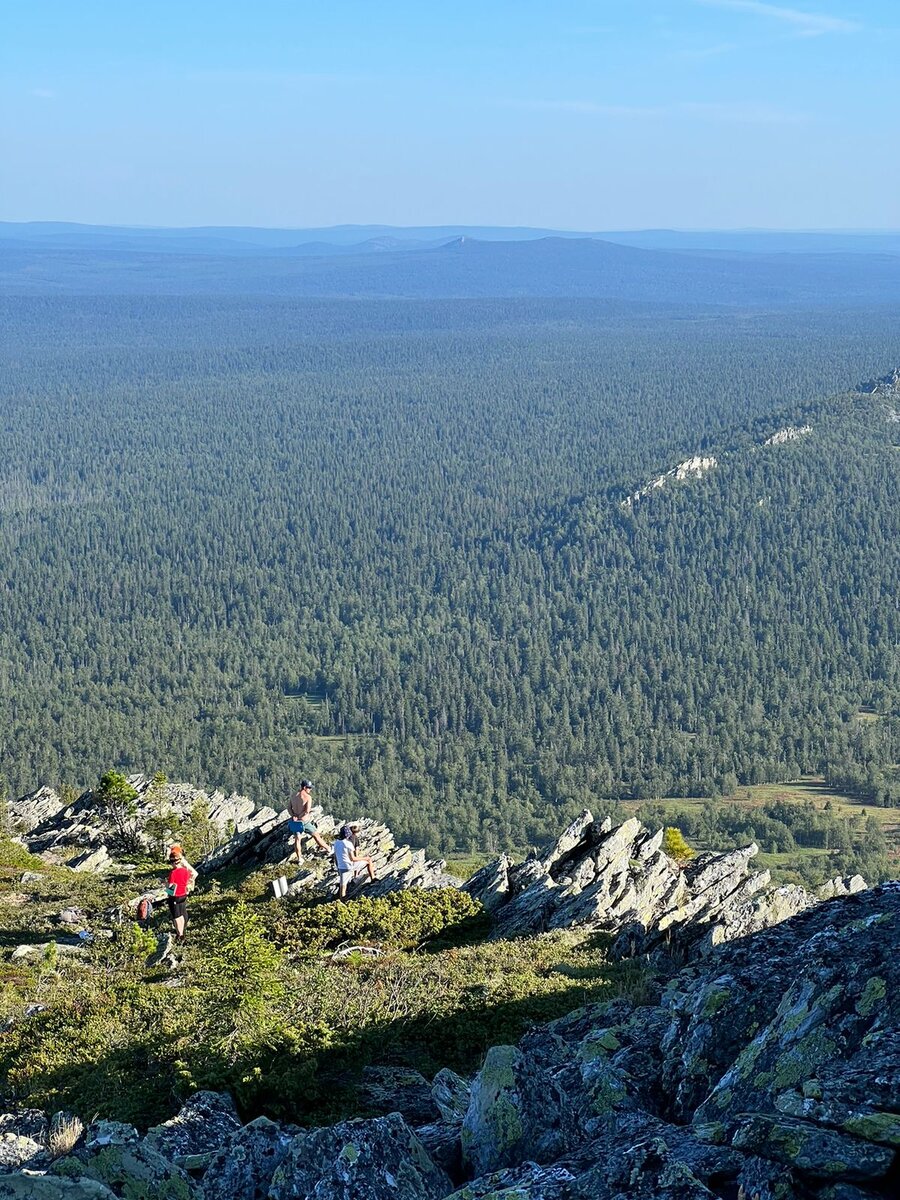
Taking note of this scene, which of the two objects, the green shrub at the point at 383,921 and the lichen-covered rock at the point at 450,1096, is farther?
the green shrub at the point at 383,921

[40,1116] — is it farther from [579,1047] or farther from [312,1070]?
[579,1047]

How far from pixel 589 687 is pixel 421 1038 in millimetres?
162991

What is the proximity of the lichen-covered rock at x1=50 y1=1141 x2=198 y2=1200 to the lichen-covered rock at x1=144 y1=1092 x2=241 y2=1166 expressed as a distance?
66 cm

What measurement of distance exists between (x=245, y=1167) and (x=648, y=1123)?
400 cm

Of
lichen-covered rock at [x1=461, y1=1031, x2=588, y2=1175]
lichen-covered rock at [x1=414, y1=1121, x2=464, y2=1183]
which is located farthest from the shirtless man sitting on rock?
lichen-covered rock at [x1=461, y1=1031, x2=588, y2=1175]

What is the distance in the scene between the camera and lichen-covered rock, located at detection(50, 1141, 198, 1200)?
39.3 ft

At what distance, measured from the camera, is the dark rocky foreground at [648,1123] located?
9.44 m

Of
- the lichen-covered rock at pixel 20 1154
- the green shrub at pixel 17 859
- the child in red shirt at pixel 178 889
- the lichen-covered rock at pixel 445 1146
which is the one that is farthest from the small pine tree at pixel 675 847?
the lichen-covered rock at pixel 20 1154

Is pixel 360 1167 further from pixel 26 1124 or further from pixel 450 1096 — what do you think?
pixel 26 1124

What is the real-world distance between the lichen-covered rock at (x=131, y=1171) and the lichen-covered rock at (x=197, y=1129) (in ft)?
2.16

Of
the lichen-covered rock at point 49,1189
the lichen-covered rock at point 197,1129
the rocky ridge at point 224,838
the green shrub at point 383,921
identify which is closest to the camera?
the lichen-covered rock at point 49,1189

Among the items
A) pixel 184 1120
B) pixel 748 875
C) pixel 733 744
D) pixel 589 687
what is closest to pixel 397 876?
pixel 748 875

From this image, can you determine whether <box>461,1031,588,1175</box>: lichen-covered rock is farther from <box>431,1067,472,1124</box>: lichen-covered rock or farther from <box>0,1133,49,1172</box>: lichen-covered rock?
<box>0,1133,49,1172</box>: lichen-covered rock

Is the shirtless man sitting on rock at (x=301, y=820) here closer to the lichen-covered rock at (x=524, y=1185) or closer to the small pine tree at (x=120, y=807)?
the small pine tree at (x=120, y=807)
